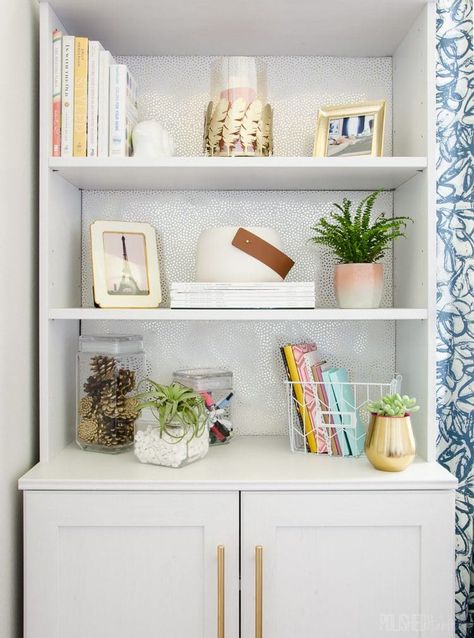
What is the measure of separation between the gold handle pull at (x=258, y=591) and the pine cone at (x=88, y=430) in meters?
0.47

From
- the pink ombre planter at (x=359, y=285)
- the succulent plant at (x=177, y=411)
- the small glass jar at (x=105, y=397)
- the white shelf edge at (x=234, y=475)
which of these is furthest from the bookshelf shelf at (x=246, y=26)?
the white shelf edge at (x=234, y=475)

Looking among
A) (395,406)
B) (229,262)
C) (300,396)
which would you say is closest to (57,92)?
(229,262)

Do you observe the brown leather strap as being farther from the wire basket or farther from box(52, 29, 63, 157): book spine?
box(52, 29, 63, 157): book spine

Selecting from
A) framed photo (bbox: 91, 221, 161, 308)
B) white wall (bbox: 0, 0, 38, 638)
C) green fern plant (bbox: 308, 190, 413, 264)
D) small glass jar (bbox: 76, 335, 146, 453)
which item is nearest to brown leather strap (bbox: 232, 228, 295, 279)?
green fern plant (bbox: 308, 190, 413, 264)

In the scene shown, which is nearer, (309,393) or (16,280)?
(16,280)

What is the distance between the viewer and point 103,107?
1389mm

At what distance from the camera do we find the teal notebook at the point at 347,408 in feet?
4.76

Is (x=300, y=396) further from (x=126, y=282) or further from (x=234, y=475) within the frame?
(x=126, y=282)

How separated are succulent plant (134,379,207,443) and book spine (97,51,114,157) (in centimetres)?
54

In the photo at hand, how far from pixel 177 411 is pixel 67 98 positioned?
2.37 feet

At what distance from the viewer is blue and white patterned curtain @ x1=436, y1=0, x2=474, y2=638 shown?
60.2 inches

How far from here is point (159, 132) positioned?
4.77ft

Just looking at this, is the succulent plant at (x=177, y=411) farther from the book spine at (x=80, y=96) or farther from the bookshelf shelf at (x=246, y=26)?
the bookshelf shelf at (x=246, y=26)

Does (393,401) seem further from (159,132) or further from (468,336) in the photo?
(159,132)
